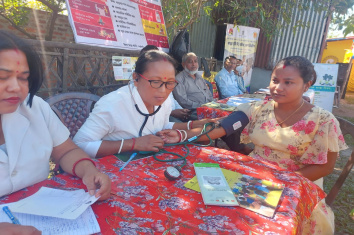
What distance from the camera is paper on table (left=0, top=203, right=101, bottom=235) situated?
778 millimetres

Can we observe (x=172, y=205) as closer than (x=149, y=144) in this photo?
Yes

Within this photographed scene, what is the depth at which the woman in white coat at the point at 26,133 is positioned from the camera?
100 cm

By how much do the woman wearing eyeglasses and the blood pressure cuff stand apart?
1.73 feet

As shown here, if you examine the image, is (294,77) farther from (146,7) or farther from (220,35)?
(220,35)

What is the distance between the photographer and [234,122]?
6.38 feet

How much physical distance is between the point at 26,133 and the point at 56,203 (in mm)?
429

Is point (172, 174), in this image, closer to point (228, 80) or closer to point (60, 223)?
point (60, 223)

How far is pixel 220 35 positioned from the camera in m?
9.42

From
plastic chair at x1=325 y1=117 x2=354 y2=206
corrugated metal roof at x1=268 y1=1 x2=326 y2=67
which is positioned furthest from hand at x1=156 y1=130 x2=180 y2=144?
corrugated metal roof at x1=268 y1=1 x2=326 y2=67

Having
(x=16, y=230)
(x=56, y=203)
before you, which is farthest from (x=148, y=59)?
(x=16, y=230)

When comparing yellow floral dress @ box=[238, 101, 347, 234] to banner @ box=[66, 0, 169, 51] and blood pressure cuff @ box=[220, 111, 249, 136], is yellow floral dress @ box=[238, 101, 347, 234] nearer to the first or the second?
blood pressure cuff @ box=[220, 111, 249, 136]

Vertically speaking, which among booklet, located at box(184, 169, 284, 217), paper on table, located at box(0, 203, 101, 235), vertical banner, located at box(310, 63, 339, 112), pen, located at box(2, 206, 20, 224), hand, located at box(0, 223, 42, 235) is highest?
hand, located at box(0, 223, 42, 235)

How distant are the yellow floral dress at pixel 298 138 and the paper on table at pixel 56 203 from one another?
1463 millimetres

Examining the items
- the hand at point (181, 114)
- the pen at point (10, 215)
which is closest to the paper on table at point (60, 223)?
the pen at point (10, 215)
